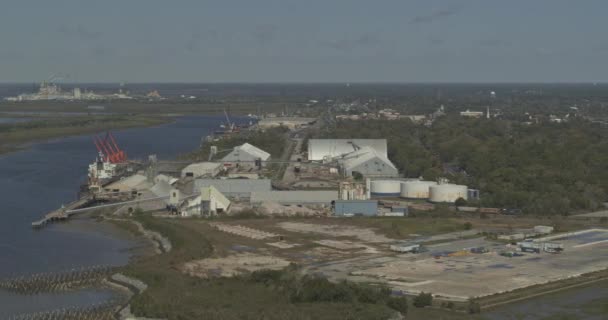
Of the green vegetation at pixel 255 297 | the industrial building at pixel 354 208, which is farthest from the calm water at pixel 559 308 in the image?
the industrial building at pixel 354 208

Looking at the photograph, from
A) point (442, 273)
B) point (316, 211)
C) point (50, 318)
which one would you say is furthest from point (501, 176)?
point (50, 318)

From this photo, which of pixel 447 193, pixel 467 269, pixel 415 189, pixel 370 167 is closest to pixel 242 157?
pixel 370 167

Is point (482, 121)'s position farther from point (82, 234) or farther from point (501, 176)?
point (82, 234)

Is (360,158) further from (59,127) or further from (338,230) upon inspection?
(59,127)

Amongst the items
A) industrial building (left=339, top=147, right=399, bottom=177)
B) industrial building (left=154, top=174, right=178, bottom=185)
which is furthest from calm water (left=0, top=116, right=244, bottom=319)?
industrial building (left=339, top=147, right=399, bottom=177)

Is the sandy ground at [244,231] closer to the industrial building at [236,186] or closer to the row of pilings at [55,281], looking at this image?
the industrial building at [236,186]

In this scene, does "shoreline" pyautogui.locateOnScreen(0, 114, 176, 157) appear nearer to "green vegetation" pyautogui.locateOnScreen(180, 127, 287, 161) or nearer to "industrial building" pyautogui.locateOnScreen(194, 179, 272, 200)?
"green vegetation" pyautogui.locateOnScreen(180, 127, 287, 161)
